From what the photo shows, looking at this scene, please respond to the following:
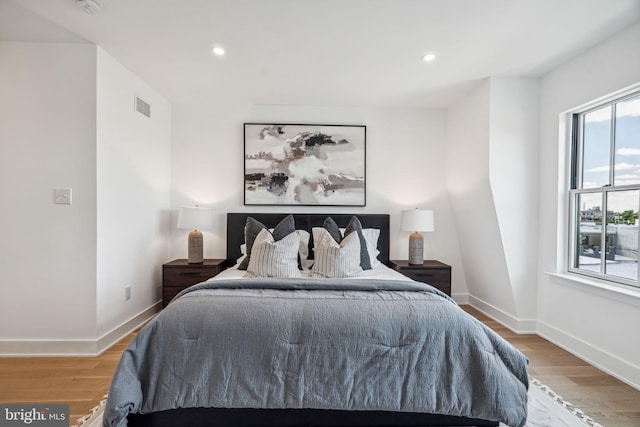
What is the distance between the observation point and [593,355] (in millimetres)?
2395

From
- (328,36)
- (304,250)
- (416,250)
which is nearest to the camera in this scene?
(328,36)

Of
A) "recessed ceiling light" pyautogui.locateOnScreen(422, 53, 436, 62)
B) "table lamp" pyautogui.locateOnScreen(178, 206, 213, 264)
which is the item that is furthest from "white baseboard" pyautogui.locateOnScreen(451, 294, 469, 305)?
"table lamp" pyautogui.locateOnScreen(178, 206, 213, 264)

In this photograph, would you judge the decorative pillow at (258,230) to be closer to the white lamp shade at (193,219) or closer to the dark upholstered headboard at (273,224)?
the dark upholstered headboard at (273,224)

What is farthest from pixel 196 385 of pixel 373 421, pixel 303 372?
pixel 373 421

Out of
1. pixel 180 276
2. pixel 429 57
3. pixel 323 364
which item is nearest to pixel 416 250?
pixel 429 57

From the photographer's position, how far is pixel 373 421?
5.19ft

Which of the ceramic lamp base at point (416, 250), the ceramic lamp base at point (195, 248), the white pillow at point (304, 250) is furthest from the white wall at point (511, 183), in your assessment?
the ceramic lamp base at point (195, 248)

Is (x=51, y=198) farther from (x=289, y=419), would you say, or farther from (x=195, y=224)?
(x=289, y=419)

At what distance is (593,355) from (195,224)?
3866 millimetres

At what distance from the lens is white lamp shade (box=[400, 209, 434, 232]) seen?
11.1 feet

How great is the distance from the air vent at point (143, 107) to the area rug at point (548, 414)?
263 centimetres

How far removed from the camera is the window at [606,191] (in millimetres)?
2246

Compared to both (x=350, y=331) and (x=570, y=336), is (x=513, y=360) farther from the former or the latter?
(x=570, y=336)

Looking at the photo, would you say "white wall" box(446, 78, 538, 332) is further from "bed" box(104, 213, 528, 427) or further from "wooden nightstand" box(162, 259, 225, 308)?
"wooden nightstand" box(162, 259, 225, 308)
